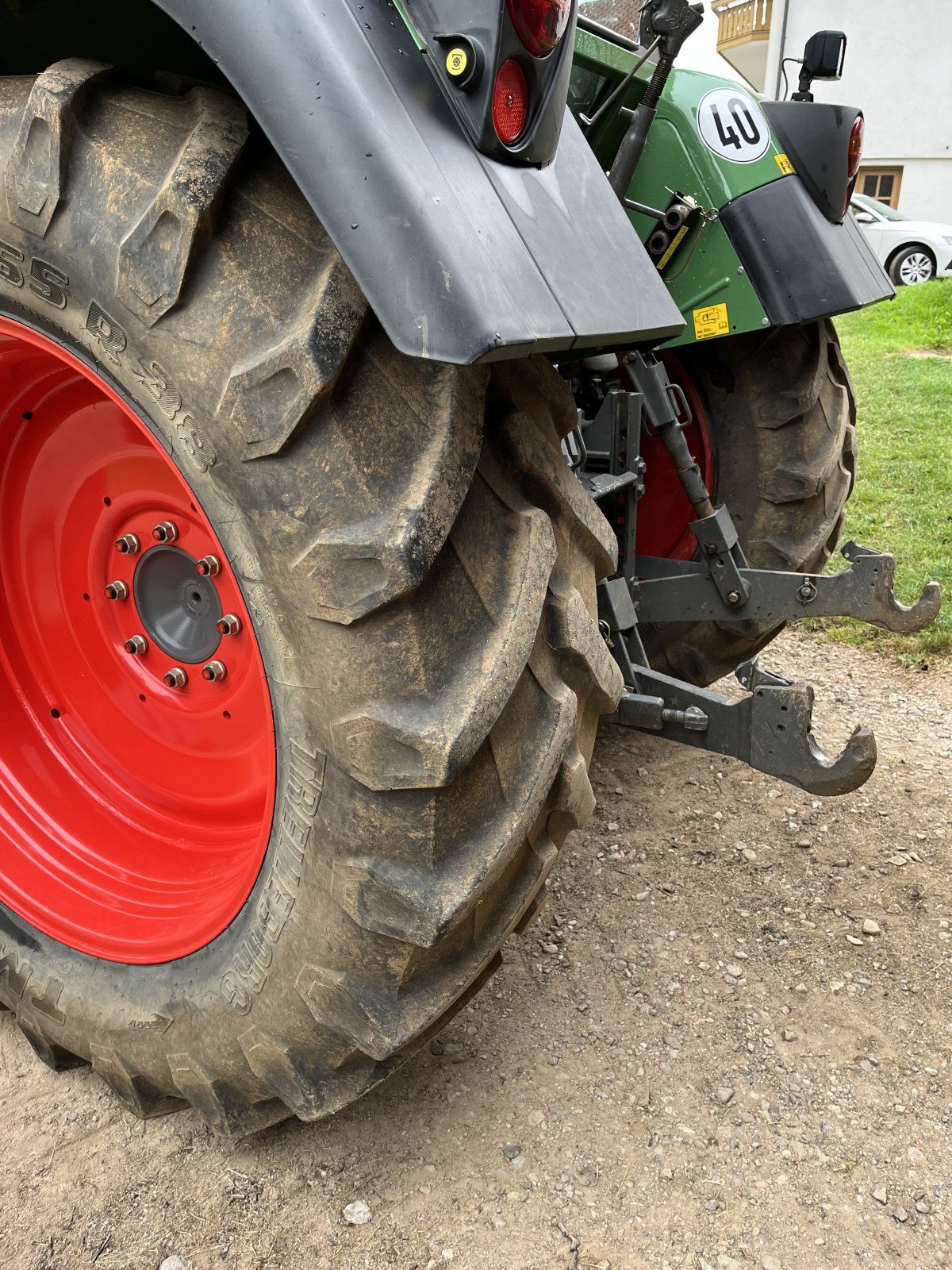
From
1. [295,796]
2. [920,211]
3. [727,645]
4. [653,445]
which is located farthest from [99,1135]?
[920,211]

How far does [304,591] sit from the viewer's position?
1252 millimetres

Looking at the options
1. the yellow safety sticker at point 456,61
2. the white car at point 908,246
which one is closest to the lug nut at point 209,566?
the yellow safety sticker at point 456,61

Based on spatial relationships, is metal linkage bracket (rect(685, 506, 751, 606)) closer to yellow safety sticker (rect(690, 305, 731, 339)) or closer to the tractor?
yellow safety sticker (rect(690, 305, 731, 339))

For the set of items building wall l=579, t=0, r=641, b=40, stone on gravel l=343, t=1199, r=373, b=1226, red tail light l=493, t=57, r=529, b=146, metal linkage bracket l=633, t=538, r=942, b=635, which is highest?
red tail light l=493, t=57, r=529, b=146

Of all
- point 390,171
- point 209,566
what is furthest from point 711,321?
point 390,171

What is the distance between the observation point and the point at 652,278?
1386mm

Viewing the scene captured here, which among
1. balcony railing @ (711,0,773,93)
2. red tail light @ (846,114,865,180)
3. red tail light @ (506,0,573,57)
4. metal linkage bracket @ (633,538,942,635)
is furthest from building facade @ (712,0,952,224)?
red tail light @ (506,0,573,57)

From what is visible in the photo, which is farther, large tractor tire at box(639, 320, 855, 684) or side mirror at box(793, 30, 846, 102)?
large tractor tire at box(639, 320, 855, 684)

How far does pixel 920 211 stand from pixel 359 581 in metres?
22.1

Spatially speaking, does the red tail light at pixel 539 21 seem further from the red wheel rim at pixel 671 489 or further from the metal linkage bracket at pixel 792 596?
the red wheel rim at pixel 671 489

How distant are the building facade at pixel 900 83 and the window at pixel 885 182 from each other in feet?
0.12

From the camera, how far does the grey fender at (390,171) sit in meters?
1.06

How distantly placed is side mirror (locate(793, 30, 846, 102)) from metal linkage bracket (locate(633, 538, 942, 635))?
1.11 meters

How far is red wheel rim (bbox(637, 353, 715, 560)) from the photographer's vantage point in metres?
2.81
